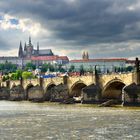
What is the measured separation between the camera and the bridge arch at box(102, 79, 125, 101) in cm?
5801

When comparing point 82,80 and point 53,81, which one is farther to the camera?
point 53,81

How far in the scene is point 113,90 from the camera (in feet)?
204

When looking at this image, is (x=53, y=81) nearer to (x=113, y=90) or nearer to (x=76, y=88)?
(x=76, y=88)

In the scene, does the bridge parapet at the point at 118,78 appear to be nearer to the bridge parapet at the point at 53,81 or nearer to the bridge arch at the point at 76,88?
the bridge arch at the point at 76,88

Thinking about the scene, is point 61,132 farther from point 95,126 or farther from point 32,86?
point 32,86

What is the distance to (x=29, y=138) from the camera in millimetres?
26500

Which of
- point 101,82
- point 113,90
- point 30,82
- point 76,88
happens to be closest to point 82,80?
point 113,90

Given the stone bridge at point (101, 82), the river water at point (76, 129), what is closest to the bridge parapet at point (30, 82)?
the stone bridge at point (101, 82)

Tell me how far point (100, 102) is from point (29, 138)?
107 feet

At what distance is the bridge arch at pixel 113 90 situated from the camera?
58.0 meters

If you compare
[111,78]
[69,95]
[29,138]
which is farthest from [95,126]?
[69,95]

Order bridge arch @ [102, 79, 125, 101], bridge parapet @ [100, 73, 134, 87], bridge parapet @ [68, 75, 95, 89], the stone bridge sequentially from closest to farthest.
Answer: bridge parapet @ [100, 73, 134, 87] < the stone bridge < bridge arch @ [102, 79, 125, 101] < bridge parapet @ [68, 75, 95, 89]

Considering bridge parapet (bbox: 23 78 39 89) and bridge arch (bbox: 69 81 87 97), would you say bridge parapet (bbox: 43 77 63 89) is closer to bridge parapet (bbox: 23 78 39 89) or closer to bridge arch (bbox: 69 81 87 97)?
bridge arch (bbox: 69 81 87 97)

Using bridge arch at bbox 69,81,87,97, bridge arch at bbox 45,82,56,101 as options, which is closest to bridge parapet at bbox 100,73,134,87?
bridge arch at bbox 69,81,87,97
